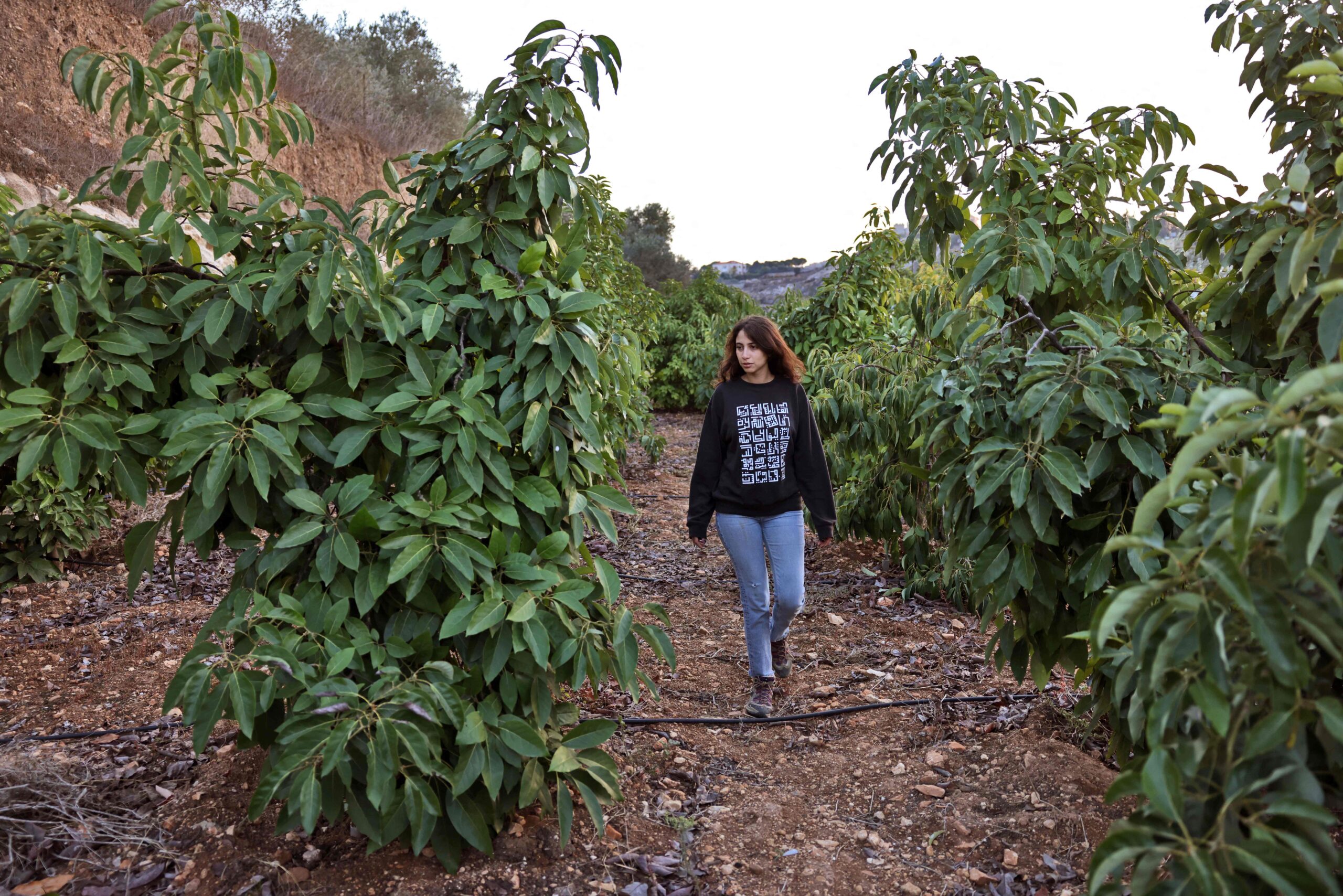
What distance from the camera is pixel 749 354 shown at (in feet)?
12.4

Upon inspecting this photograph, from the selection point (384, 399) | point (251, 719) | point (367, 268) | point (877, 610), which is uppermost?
point (367, 268)

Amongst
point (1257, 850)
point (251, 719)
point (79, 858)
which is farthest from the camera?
point (79, 858)

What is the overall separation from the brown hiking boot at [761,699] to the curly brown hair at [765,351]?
1.37 metres

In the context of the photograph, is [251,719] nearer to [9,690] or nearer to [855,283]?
[9,690]

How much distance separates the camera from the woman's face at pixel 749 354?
3.78 meters

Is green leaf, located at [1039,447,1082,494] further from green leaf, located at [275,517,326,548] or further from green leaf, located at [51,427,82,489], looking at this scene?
green leaf, located at [51,427,82,489]

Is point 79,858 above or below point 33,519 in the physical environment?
below

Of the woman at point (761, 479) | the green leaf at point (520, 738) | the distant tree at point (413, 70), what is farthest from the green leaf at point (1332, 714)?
the distant tree at point (413, 70)

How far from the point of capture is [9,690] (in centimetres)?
371

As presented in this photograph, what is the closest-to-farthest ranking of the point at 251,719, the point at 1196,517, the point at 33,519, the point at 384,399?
the point at 1196,517, the point at 251,719, the point at 384,399, the point at 33,519

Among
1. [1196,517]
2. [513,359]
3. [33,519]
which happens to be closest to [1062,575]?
[1196,517]

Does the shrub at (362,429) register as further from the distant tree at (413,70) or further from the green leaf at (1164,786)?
the distant tree at (413,70)

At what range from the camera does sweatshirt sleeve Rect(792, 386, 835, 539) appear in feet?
12.6

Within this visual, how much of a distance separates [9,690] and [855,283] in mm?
6569
